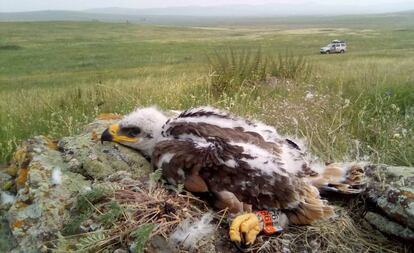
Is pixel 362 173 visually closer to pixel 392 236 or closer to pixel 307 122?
pixel 392 236

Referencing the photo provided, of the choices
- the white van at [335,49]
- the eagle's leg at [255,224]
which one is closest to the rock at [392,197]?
the eagle's leg at [255,224]

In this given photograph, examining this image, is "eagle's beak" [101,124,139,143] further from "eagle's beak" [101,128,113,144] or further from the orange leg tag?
the orange leg tag

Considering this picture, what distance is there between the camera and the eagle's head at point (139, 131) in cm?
383

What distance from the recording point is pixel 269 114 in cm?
579

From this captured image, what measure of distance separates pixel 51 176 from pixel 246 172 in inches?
54.1

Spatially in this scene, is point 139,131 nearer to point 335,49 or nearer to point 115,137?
point 115,137

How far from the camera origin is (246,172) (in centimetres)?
312

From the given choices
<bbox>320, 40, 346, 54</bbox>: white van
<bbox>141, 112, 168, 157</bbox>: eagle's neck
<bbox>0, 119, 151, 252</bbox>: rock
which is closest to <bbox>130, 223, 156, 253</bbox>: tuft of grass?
<bbox>0, 119, 151, 252</bbox>: rock

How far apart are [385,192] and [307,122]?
89.9 inches

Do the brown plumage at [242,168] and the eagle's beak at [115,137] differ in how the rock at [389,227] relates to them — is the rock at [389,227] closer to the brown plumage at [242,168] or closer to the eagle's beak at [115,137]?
the brown plumage at [242,168]

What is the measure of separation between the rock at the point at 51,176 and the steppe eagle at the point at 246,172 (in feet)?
1.33

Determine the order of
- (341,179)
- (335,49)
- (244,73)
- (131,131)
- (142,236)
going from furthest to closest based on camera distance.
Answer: (335,49) < (244,73) < (131,131) < (341,179) < (142,236)

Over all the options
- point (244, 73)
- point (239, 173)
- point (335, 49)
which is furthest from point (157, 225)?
point (335, 49)

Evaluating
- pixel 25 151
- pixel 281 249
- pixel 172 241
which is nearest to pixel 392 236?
pixel 281 249
